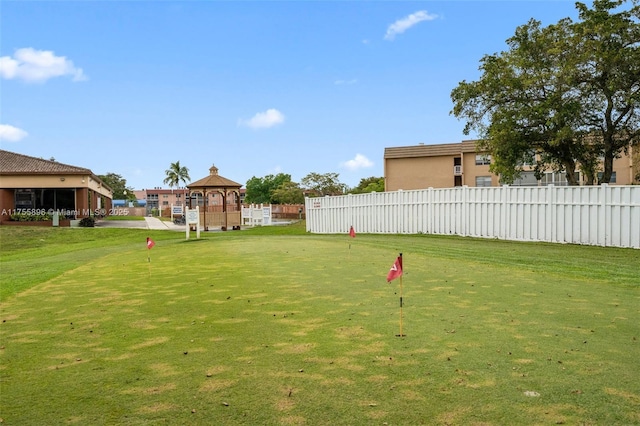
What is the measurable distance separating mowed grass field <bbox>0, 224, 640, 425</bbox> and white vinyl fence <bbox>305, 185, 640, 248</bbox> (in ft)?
24.5

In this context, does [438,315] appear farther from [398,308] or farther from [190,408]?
[190,408]

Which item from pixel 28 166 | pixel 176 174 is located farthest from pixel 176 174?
pixel 28 166

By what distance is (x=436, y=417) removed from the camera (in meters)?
3.64

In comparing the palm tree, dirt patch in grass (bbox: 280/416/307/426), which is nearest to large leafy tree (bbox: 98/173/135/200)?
the palm tree

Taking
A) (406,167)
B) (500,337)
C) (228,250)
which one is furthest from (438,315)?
(406,167)

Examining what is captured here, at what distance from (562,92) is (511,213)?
10.6 m

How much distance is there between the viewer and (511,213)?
20.3m

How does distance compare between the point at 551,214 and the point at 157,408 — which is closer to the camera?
the point at 157,408

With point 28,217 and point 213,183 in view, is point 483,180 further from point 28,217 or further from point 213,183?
point 28,217

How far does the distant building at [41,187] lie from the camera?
4288 centimetres

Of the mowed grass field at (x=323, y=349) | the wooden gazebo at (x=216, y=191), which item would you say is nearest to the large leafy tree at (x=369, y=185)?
the wooden gazebo at (x=216, y=191)

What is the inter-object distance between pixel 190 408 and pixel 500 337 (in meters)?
3.33

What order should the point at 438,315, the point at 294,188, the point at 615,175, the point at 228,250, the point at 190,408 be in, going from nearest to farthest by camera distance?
the point at 190,408 → the point at 438,315 → the point at 228,250 → the point at 615,175 → the point at 294,188

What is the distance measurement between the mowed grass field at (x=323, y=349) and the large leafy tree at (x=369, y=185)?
69125mm
